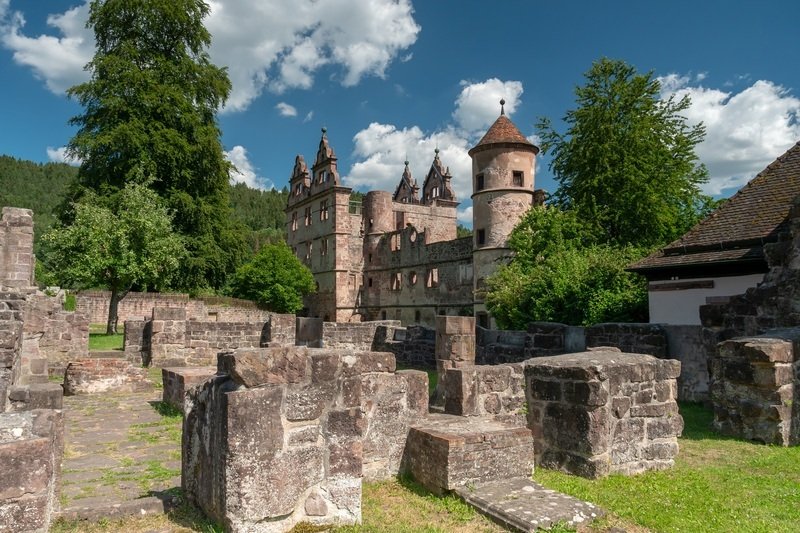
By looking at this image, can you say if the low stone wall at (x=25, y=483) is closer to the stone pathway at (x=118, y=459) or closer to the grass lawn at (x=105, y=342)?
the stone pathway at (x=118, y=459)

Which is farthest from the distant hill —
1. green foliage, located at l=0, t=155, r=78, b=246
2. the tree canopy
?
the tree canopy

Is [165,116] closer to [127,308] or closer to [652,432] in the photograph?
[127,308]

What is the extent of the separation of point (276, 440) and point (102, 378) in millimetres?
10059

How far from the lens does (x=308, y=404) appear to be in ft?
13.0

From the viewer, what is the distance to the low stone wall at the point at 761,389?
7566 mm

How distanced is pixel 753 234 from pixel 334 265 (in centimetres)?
3332

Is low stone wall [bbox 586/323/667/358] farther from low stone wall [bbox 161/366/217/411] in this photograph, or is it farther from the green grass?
low stone wall [bbox 161/366/217/411]

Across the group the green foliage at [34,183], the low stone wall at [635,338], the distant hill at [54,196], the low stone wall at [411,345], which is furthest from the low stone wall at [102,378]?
the green foliage at [34,183]

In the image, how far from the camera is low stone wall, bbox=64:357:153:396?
12031 millimetres

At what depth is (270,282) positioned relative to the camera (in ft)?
134

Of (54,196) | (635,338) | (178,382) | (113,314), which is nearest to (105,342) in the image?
(113,314)

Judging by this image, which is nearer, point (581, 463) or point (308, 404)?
point (308, 404)

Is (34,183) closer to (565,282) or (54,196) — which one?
(54,196)

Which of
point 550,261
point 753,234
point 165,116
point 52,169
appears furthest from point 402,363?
point 52,169
